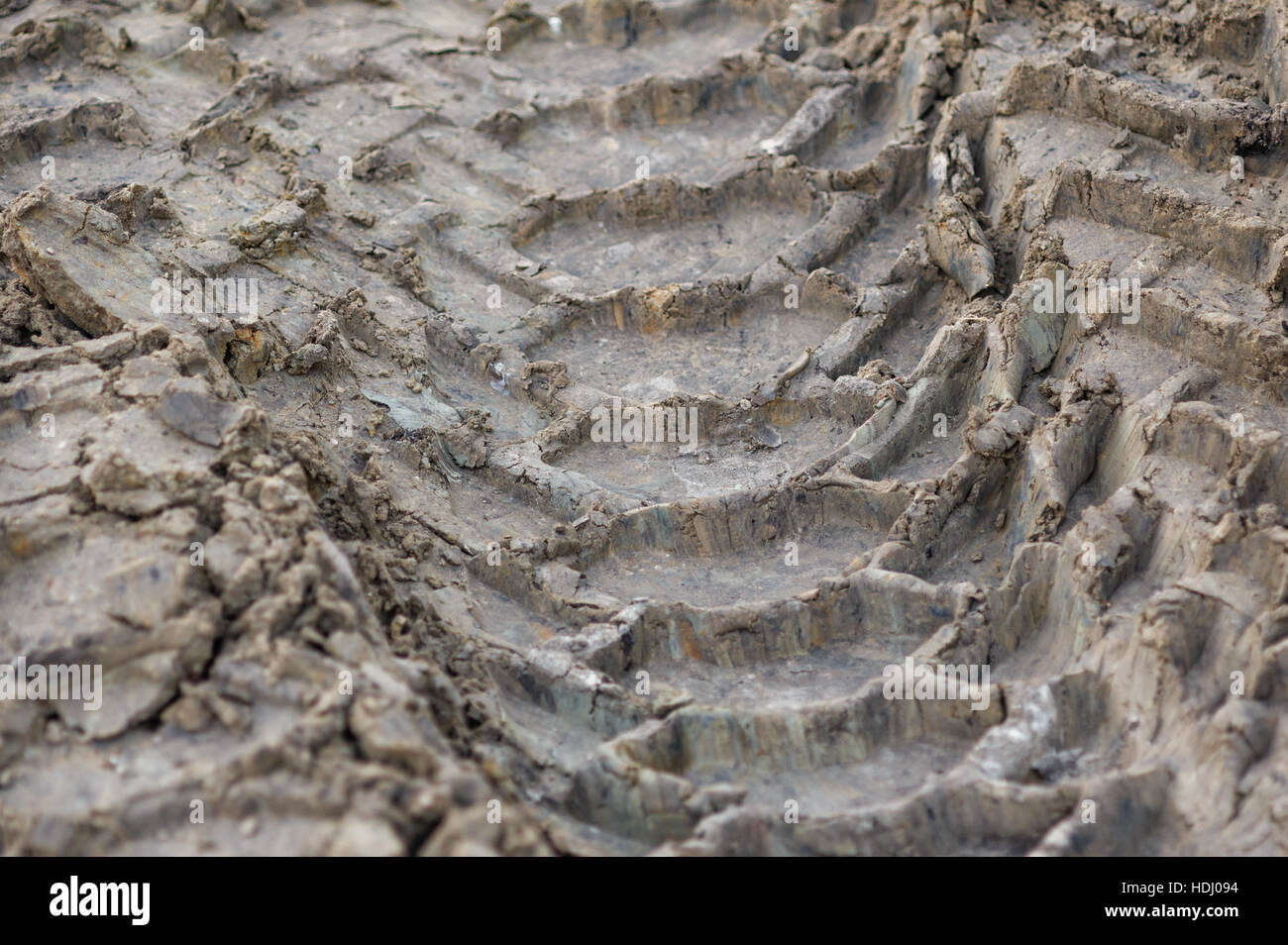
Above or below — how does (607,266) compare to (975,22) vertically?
below

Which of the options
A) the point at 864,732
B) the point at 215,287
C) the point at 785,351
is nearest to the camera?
the point at 864,732

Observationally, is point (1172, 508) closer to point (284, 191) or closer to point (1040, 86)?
point (1040, 86)

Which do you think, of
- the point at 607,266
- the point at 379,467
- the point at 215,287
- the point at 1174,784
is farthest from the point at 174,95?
the point at 1174,784

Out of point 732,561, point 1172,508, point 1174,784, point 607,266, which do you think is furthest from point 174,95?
point 1174,784

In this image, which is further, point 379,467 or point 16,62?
point 16,62

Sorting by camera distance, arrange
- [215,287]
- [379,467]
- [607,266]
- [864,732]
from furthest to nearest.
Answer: [607,266], [215,287], [379,467], [864,732]

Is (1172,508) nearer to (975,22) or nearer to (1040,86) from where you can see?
(1040,86)

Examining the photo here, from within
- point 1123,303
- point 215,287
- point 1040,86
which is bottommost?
point 215,287
